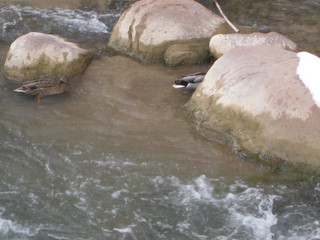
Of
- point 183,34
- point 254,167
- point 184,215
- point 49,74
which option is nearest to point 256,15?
point 183,34

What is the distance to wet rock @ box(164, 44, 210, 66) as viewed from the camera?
7992 mm

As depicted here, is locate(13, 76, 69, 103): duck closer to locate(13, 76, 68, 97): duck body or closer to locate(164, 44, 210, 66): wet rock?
locate(13, 76, 68, 97): duck body

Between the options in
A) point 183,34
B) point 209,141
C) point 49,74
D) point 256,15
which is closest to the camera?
point 209,141

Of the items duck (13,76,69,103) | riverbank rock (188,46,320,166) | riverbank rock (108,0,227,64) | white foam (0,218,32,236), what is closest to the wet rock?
riverbank rock (108,0,227,64)

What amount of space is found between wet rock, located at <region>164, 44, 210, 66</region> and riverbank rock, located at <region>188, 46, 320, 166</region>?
1244mm

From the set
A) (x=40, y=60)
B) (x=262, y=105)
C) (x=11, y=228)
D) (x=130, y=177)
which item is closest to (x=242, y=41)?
(x=262, y=105)

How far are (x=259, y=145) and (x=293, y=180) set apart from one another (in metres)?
0.58

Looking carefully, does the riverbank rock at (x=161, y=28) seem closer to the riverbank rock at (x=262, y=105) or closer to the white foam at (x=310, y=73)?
the riverbank rock at (x=262, y=105)

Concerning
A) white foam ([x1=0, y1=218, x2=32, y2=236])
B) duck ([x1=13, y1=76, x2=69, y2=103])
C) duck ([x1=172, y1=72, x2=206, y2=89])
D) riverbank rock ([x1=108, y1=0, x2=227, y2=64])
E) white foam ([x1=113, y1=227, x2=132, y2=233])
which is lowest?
white foam ([x1=0, y1=218, x2=32, y2=236])

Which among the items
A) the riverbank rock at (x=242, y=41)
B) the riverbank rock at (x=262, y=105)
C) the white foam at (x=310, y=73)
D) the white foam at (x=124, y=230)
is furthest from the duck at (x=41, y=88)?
the white foam at (x=310, y=73)

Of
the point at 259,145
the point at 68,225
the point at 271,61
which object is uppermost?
the point at 271,61

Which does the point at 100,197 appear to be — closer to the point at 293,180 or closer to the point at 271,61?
the point at 293,180

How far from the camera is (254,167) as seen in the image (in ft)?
18.9

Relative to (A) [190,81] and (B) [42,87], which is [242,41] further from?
(B) [42,87]
